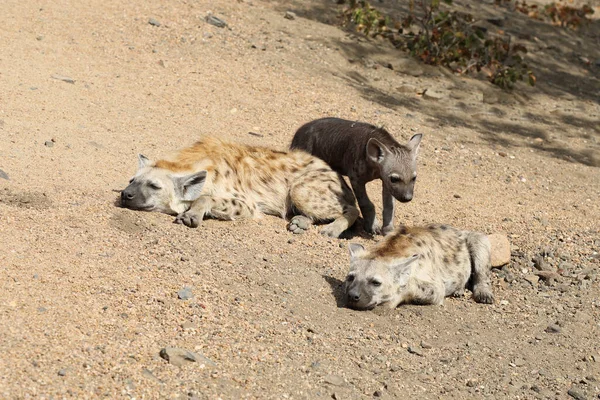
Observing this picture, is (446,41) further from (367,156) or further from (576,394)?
(576,394)

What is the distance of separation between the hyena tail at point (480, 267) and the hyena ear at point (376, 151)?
98cm

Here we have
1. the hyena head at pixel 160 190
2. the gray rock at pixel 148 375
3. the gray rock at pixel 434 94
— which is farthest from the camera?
the gray rock at pixel 434 94

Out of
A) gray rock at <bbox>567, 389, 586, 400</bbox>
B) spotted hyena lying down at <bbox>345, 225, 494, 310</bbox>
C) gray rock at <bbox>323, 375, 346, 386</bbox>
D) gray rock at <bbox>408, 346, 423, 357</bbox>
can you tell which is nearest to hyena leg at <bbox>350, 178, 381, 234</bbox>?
spotted hyena lying down at <bbox>345, 225, 494, 310</bbox>

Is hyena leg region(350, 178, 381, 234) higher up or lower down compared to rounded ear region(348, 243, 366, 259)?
lower down

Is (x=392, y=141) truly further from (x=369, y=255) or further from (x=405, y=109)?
(x=405, y=109)

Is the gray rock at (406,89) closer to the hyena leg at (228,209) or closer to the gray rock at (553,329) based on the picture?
the hyena leg at (228,209)

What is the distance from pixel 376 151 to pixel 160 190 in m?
1.77

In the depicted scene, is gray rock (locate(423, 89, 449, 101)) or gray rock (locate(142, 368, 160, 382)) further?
gray rock (locate(423, 89, 449, 101))

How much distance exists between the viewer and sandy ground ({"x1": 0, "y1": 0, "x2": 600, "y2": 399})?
14.0 ft

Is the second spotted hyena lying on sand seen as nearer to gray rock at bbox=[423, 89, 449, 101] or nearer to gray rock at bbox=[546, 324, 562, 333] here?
gray rock at bbox=[546, 324, 562, 333]

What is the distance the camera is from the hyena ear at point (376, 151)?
22.0 feet

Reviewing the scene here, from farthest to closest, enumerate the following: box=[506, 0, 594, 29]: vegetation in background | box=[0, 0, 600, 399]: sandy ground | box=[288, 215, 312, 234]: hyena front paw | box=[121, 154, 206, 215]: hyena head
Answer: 1. box=[506, 0, 594, 29]: vegetation in background
2. box=[288, 215, 312, 234]: hyena front paw
3. box=[121, 154, 206, 215]: hyena head
4. box=[0, 0, 600, 399]: sandy ground

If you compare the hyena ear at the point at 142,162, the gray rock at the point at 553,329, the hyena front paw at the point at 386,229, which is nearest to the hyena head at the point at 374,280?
the gray rock at the point at 553,329

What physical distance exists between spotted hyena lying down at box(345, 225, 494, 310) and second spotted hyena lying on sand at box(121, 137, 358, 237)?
942mm
